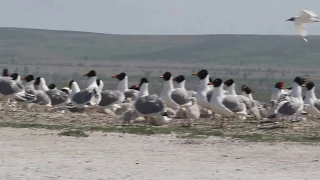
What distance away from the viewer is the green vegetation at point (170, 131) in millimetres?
17281

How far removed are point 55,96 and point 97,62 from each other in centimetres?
11856

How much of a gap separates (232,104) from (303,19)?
13.9 ft

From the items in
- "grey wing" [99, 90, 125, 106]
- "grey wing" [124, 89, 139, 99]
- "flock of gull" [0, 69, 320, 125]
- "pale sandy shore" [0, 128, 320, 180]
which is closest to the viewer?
"pale sandy shore" [0, 128, 320, 180]

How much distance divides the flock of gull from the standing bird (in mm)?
1286

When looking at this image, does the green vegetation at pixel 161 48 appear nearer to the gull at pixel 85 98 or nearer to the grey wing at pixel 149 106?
the gull at pixel 85 98

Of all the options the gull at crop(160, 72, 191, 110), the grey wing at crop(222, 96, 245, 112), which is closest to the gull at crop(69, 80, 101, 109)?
the gull at crop(160, 72, 191, 110)

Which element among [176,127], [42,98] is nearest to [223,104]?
[176,127]

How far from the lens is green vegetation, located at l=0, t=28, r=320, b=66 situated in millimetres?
→ 144625

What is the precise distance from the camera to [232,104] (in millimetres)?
20656

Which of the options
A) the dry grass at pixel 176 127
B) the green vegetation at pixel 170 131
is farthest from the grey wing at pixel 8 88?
the green vegetation at pixel 170 131

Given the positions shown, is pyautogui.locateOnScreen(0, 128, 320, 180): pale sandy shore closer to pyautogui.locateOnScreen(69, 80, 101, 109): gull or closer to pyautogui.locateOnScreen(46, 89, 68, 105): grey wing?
pyautogui.locateOnScreen(69, 80, 101, 109): gull

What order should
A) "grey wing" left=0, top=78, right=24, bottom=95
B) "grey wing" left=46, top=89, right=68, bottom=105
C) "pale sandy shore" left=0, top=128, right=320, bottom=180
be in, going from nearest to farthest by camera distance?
"pale sandy shore" left=0, top=128, right=320, bottom=180, "grey wing" left=0, top=78, right=24, bottom=95, "grey wing" left=46, top=89, right=68, bottom=105

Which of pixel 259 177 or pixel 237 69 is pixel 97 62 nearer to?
pixel 237 69

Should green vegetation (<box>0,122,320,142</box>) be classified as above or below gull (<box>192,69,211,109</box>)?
below
